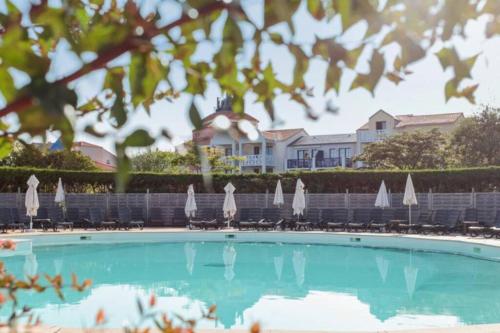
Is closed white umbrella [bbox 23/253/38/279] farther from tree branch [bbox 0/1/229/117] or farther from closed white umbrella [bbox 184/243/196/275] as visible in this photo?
tree branch [bbox 0/1/229/117]

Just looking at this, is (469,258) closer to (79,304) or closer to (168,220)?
(79,304)

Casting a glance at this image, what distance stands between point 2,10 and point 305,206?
2467cm

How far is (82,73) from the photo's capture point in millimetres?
884

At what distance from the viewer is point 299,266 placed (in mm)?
15477

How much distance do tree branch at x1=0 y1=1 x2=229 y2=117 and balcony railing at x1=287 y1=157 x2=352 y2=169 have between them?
164ft

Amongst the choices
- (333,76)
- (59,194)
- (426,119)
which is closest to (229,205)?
(59,194)

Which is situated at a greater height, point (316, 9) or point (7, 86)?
point (316, 9)

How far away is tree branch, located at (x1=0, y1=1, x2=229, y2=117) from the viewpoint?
79 centimetres

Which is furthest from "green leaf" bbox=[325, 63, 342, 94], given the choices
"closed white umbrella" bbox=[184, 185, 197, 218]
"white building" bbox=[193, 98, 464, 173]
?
"white building" bbox=[193, 98, 464, 173]

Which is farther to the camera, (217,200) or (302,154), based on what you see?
(302,154)

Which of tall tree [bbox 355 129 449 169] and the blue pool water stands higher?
tall tree [bbox 355 129 449 169]

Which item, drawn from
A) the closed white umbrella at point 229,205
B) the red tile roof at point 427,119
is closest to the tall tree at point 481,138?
the red tile roof at point 427,119

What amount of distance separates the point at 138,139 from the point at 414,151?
40.7m

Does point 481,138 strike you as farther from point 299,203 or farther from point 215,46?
point 215,46
